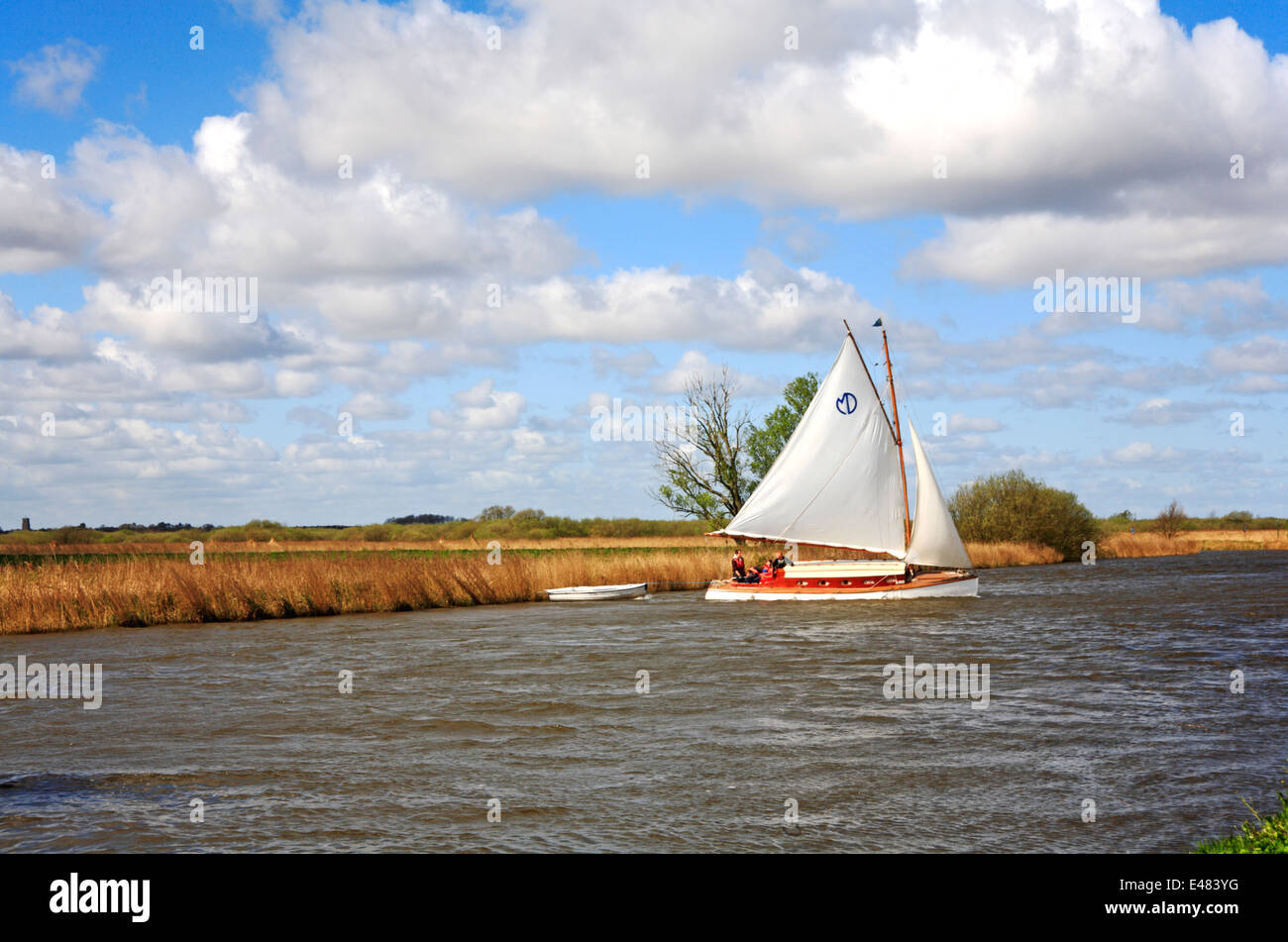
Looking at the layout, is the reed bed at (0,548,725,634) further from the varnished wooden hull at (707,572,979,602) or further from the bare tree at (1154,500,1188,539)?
the bare tree at (1154,500,1188,539)

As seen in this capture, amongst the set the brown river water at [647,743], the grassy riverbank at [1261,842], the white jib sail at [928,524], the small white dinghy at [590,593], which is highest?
the white jib sail at [928,524]

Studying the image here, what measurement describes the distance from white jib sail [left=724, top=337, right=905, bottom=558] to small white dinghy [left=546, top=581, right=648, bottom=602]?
5075 millimetres

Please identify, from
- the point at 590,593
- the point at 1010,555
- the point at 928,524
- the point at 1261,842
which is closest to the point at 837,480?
the point at 928,524

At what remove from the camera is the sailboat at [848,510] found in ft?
117

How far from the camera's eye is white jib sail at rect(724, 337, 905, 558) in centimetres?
3622

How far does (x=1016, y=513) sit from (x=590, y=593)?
1392 inches

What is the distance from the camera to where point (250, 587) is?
104 feet

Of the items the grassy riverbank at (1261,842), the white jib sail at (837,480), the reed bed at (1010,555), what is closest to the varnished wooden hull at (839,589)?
the white jib sail at (837,480)

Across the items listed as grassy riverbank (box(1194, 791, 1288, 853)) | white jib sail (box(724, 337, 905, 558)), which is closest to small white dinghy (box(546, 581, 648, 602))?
white jib sail (box(724, 337, 905, 558))

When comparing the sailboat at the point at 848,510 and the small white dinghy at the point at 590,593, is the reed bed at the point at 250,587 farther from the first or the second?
the sailboat at the point at 848,510

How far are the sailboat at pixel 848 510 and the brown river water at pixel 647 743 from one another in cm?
847

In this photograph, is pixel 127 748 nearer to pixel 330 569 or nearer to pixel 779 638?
pixel 779 638

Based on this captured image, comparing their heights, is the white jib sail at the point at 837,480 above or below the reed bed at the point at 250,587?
above
